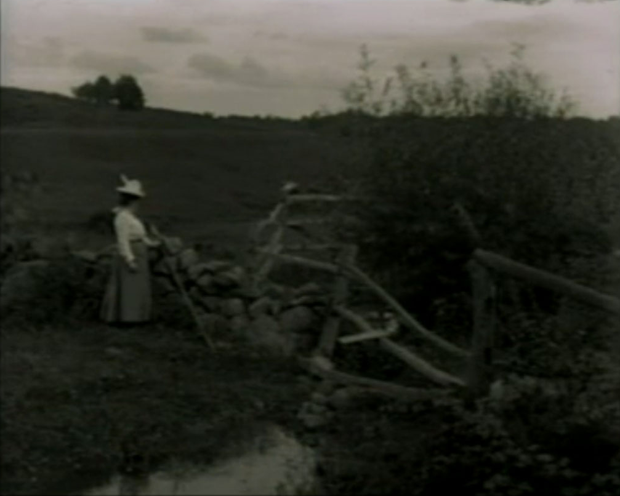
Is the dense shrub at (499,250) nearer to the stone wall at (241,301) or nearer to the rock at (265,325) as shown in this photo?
the stone wall at (241,301)

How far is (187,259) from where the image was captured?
359 inches

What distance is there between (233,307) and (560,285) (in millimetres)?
3731

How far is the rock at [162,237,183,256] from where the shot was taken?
8.44 metres

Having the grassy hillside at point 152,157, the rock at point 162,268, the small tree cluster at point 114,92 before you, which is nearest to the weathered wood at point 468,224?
the grassy hillside at point 152,157

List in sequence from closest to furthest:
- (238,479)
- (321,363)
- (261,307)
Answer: (238,479) → (321,363) → (261,307)

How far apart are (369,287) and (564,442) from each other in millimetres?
3131

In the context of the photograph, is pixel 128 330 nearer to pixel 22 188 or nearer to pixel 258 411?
pixel 258 411

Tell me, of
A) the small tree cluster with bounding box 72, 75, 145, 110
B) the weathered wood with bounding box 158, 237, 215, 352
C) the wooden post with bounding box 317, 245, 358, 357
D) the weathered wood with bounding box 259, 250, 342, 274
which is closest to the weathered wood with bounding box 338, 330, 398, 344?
the wooden post with bounding box 317, 245, 358, 357

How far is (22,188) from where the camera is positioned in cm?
679

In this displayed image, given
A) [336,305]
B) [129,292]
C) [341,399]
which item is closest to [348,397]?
[341,399]

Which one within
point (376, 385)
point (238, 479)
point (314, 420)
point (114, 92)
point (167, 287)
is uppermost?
point (114, 92)

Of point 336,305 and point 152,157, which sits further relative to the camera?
point 336,305

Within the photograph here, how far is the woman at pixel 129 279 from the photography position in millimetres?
8609

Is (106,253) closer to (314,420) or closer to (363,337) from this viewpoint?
(363,337)
